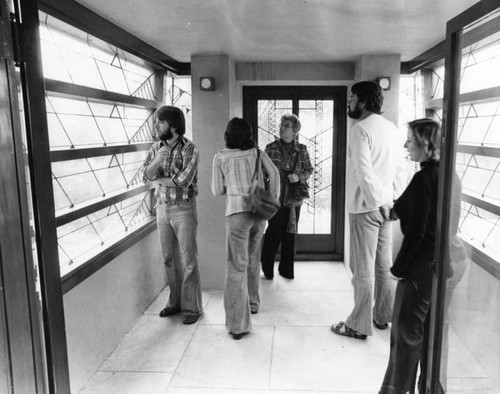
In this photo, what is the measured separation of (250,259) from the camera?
144 inches

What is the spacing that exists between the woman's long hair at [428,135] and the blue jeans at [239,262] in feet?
4.42

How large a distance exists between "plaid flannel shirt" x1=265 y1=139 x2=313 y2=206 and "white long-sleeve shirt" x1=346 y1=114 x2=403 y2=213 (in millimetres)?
1299

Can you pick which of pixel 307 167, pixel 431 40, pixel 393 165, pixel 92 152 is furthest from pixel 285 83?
pixel 92 152

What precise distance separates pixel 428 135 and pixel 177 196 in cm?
189

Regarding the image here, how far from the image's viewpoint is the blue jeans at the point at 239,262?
326 centimetres

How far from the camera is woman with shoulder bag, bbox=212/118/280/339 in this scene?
3.23 metres

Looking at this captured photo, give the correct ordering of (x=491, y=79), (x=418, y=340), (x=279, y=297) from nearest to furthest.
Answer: (x=491, y=79) → (x=418, y=340) → (x=279, y=297)

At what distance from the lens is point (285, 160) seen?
14.8 ft

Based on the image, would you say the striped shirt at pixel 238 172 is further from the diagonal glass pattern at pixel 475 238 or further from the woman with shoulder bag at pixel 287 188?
the diagonal glass pattern at pixel 475 238

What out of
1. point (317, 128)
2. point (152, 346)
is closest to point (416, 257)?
point (152, 346)

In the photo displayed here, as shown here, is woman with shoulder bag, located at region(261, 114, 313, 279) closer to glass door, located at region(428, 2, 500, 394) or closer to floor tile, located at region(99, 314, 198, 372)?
floor tile, located at region(99, 314, 198, 372)

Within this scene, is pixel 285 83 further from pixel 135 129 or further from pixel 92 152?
pixel 92 152

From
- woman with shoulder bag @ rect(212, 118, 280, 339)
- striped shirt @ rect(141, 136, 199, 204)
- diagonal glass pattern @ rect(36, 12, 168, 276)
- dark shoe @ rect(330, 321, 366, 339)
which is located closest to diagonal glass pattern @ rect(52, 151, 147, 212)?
diagonal glass pattern @ rect(36, 12, 168, 276)

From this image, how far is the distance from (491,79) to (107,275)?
2.49 m
